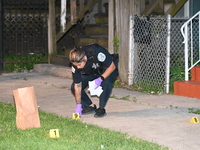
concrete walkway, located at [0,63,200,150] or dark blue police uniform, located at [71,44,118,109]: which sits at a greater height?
dark blue police uniform, located at [71,44,118,109]

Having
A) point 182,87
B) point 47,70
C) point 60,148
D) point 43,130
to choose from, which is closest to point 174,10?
point 182,87

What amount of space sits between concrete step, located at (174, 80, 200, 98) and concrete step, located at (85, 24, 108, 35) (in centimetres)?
381

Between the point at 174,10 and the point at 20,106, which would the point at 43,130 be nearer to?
the point at 20,106

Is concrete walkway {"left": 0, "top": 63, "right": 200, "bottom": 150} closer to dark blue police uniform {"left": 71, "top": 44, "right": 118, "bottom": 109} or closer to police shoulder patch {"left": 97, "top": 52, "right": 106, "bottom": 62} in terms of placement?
dark blue police uniform {"left": 71, "top": 44, "right": 118, "bottom": 109}

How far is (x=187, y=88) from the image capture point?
948cm

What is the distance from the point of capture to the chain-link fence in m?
10.1

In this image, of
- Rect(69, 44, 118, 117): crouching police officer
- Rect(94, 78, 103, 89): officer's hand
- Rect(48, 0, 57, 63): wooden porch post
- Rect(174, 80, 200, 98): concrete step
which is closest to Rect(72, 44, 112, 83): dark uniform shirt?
Rect(69, 44, 118, 117): crouching police officer

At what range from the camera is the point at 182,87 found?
31.4ft

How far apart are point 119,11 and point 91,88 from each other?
3.65 meters

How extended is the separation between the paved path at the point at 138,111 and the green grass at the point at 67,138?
31 cm

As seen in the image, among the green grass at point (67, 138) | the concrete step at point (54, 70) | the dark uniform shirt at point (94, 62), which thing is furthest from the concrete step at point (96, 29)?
the green grass at point (67, 138)

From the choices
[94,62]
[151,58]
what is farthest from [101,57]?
[151,58]

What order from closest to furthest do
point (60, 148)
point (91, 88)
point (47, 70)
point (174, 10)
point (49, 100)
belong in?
point (60, 148) < point (91, 88) < point (49, 100) < point (174, 10) < point (47, 70)

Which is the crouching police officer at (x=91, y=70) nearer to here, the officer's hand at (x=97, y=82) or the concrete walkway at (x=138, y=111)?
the officer's hand at (x=97, y=82)
